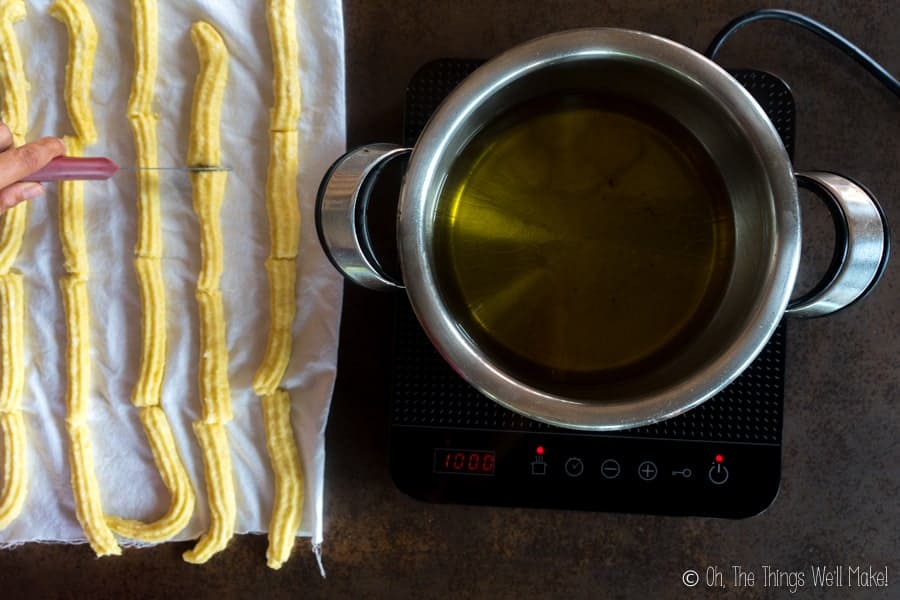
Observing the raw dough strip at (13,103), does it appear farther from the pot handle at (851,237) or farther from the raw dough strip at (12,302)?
the pot handle at (851,237)

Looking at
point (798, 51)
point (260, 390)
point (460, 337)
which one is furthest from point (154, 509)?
point (798, 51)

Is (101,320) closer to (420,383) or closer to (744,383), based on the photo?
(420,383)

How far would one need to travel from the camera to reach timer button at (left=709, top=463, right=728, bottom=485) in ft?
1.84

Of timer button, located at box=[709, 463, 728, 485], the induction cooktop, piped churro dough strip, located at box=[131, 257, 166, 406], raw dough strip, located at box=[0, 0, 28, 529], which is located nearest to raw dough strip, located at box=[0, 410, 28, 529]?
raw dough strip, located at box=[0, 0, 28, 529]

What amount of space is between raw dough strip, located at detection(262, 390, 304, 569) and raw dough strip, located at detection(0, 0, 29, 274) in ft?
0.86

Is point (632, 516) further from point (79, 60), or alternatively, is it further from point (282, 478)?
point (79, 60)

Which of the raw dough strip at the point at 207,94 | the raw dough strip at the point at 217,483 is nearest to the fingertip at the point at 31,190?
the raw dough strip at the point at 207,94

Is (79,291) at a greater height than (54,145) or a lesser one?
lesser

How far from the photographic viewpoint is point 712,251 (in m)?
0.49

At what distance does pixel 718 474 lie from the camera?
0.56 metres

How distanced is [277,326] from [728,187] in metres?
0.38

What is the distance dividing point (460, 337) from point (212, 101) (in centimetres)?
33

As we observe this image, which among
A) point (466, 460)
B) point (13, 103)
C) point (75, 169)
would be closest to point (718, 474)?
point (466, 460)

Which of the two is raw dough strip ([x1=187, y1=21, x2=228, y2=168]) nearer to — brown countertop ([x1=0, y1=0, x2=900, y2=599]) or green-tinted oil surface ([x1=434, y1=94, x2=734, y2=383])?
brown countertop ([x1=0, y1=0, x2=900, y2=599])
